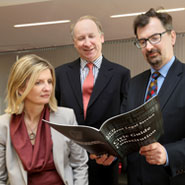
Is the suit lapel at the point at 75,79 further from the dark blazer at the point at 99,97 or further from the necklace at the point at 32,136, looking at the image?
the necklace at the point at 32,136

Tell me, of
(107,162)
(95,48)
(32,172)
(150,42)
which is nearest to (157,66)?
(150,42)

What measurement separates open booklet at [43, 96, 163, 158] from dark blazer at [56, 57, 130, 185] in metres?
0.97

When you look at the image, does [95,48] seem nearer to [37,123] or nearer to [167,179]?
[37,123]

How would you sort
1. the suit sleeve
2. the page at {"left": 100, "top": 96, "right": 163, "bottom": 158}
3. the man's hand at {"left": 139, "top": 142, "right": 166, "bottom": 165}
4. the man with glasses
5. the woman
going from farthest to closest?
1. the suit sleeve
2. the woman
3. the man with glasses
4. the man's hand at {"left": 139, "top": 142, "right": 166, "bottom": 165}
5. the page at {"left": 100, "top": 96, "right": 163, "bottom": 158}

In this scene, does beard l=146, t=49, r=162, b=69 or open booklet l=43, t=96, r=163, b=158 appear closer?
open booklet l=43, t=96, r=163, b=158

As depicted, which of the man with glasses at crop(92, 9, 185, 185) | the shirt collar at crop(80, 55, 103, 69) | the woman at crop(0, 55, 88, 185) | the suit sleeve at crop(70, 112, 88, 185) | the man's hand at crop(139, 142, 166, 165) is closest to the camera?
the man's hand at crop(139, 142, 166, 165)

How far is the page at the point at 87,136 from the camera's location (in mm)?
1244

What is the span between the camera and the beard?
1.70 m

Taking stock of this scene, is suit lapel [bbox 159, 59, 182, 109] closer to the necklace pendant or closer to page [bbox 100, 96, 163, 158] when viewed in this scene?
page [bbox 100, 96, 163, 158]

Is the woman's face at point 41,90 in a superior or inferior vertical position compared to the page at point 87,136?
superior

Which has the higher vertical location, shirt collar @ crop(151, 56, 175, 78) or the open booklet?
shirt collar @ crop(151, 56, 175, 78)

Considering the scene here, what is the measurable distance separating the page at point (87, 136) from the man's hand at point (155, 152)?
16 cm

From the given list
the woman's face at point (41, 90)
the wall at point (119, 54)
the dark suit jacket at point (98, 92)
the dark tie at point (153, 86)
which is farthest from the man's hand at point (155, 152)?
the wall at point (119, 54)

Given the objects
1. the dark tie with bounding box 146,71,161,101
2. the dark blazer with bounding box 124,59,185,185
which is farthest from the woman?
the dark tie with bounding box 146,71,161,101
